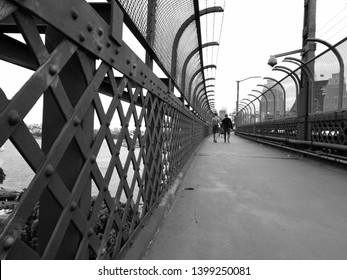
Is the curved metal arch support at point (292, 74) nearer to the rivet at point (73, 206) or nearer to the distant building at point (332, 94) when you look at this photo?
the distant building at point (332, 94)

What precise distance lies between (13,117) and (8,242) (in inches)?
14.6

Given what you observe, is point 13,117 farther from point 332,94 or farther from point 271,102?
point 271,102

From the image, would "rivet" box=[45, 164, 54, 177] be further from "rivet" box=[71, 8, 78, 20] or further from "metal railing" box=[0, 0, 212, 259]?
"rivet" box=[71, 8, 78, 20]

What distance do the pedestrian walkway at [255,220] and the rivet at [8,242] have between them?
130 cm

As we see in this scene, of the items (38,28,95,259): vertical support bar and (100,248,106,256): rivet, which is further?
(100,248,106,256): rivet

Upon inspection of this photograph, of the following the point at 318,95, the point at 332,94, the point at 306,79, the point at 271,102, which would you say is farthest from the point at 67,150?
the point at 271,102

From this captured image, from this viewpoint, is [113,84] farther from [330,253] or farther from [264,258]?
[330,253]

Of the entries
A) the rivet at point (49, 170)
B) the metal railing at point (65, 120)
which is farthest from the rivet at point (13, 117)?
the rivet at point (49, 170)

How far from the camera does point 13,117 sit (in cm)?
84

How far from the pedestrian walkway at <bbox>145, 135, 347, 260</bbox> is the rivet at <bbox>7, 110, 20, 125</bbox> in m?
1.50

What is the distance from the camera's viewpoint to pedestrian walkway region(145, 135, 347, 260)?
2.18m

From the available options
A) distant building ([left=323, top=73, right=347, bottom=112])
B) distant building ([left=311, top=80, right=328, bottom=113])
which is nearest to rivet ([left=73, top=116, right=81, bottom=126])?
distant building ([left=323, top=73, right=347, bottom=112])

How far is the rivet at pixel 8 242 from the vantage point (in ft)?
2.84

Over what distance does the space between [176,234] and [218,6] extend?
388 cm
